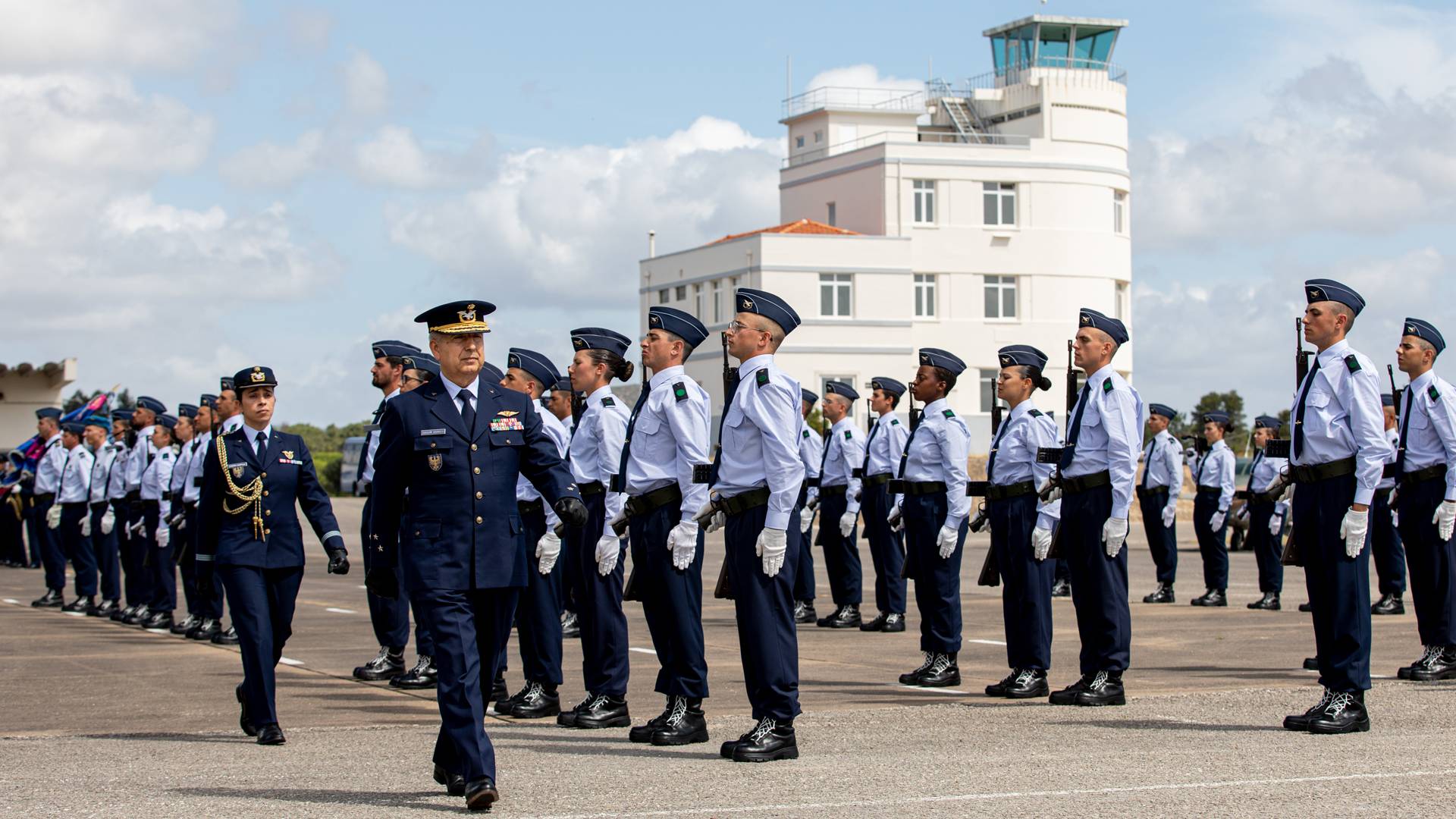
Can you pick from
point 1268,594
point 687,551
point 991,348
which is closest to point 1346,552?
point 687,551

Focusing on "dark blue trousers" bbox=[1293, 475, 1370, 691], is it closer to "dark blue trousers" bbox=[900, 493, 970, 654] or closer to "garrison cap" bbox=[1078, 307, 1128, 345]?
"garrison cap" bbox=[1078, 307, 1128, 345]

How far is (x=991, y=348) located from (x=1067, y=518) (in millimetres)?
58559

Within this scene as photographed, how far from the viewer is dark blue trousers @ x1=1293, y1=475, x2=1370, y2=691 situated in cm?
921

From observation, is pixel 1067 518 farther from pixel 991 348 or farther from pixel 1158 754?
pixel 991 348

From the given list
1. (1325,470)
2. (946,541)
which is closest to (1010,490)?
(946,541)

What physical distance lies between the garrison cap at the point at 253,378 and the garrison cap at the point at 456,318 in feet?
9.25

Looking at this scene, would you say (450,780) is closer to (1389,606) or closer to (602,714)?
(602,714)

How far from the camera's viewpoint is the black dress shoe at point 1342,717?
9070 mm

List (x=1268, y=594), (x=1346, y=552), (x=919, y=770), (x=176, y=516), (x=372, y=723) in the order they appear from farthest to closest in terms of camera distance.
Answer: (x=1268, y=594) < (x=176, y=516) < (x=372, y=723) < (x=1346, y=552) < (x=919, y=770)

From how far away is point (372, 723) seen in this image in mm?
9953

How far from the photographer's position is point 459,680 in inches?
282

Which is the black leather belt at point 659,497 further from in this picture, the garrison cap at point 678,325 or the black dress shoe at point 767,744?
the black dress shoe at point 767,744

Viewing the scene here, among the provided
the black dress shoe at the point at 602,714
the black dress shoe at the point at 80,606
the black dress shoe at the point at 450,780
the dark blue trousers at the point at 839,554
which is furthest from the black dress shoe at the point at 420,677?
the black dress shoe at the point at 80,606

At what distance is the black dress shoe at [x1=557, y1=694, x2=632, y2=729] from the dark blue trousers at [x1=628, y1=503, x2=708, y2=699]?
1.96ft
